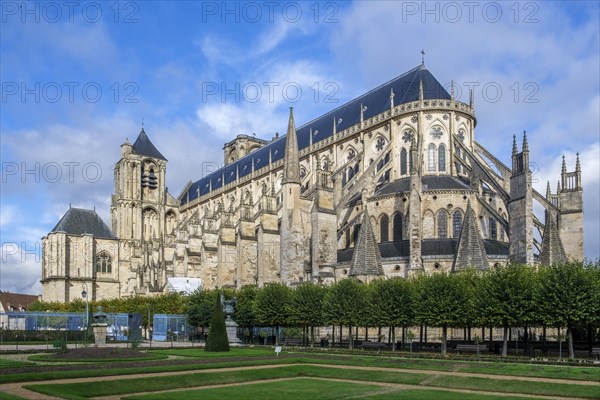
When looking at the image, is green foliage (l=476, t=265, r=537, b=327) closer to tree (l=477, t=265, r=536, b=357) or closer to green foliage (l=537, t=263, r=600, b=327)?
tree (l=477, t=265, r=536, b=357)

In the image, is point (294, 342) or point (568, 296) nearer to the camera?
point (568, 296)

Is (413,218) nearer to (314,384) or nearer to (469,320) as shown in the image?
(469,320)

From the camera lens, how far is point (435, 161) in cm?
6178

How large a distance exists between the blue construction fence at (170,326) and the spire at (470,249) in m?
28.6

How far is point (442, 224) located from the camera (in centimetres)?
5562

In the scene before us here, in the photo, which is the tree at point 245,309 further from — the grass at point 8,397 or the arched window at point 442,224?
the grass at point 8,397

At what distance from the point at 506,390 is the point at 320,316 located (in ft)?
84.4

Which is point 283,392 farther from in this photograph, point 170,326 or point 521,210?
point 170,326

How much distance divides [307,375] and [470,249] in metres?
22.0

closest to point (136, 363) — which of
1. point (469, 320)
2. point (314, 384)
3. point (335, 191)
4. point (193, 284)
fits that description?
point (314, 384)

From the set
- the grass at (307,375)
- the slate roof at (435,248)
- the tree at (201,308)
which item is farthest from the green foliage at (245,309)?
the grass at (307,375)

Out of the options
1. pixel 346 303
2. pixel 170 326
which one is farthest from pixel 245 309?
pixel 170 326

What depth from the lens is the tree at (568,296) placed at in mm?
34094

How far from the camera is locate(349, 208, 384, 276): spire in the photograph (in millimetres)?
48375
